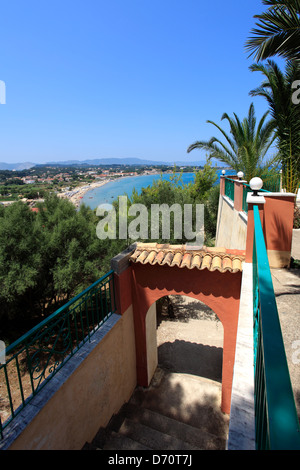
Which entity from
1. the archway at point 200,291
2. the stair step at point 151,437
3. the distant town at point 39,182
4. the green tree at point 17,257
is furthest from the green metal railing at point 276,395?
the distant town at point 39,182

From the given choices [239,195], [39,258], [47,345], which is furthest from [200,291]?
[39,258]

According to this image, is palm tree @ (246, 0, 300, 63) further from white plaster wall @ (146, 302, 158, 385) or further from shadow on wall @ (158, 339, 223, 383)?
shadow on wall @ (158, 339, 223, 383)

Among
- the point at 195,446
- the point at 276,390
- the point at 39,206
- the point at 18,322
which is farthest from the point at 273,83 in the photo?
the point at 18,322

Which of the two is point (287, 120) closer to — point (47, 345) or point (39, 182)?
point (47, 345)

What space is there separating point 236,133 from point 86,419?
540 inches

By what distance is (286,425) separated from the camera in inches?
29.9

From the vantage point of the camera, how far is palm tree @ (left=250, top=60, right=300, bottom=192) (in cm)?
647

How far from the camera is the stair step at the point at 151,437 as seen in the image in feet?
15.7

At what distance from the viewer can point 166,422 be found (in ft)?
17.9

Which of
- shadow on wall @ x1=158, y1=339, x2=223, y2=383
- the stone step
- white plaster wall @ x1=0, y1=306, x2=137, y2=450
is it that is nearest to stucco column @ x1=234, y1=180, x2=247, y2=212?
white plaster wall @ x1=0, y1=306, x2=137, y2=450

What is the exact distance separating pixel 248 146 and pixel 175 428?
11.9 m

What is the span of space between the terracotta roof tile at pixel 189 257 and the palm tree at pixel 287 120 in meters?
3.60

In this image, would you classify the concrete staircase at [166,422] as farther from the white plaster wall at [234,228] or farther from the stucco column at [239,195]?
the stucco column at [239,195]
